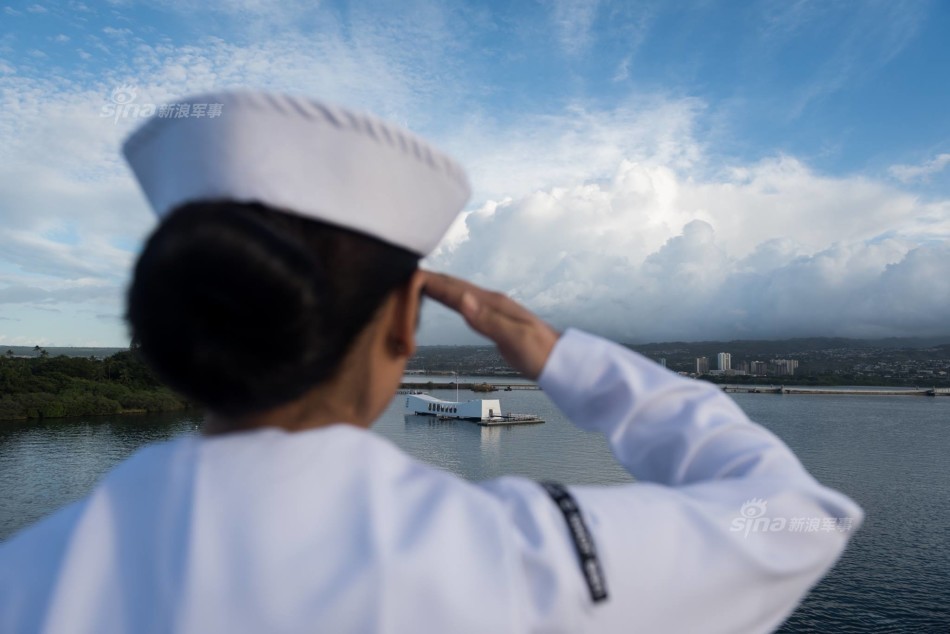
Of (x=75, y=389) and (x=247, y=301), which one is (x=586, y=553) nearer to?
(x=247, y=301)

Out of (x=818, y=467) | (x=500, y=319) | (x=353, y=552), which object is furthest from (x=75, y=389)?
(x=353, y=552)

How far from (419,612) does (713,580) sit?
9.0 inches

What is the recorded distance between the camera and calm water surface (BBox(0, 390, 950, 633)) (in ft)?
41.5

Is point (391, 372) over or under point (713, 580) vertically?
over

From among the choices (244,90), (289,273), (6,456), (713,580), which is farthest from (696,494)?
(6,456)

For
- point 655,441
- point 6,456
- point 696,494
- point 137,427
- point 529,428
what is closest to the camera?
point 696,494

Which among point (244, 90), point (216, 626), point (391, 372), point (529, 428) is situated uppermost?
point (244, 90)

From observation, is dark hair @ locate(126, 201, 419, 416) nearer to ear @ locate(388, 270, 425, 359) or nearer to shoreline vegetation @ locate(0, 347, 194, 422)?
ear @ locate(388, 270, 425, 359)

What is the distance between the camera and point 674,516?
18.4 inches

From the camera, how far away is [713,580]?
0.47m

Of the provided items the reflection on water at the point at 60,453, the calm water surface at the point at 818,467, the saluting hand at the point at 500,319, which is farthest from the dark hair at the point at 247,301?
the reflection on water at the point at 60,453

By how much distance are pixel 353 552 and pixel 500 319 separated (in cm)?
28

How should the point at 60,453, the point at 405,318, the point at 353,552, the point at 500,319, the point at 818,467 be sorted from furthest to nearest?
the point at 60,453 < the point at 818,467 < the point at 500,319 < the point at 405,318 < the point at 353,552

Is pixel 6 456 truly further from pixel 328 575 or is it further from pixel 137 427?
pixel 328 575
